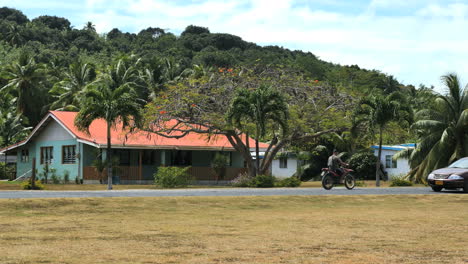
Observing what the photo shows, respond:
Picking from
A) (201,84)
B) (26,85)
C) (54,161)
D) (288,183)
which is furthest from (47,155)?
(26,85)

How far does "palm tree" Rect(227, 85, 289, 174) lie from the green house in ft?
18.2

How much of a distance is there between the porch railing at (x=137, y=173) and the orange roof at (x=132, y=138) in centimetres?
149

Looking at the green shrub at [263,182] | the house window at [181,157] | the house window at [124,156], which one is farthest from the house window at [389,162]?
the house window at [124,156]

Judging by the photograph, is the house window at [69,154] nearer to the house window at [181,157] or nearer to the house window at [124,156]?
the house window at [124,156]

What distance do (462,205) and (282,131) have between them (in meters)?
14.6

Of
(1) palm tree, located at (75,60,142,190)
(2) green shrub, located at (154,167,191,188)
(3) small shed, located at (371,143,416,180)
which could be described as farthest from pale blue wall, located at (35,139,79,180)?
(3) small shed, located at (371,143,416,180)

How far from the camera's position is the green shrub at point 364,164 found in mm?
51938

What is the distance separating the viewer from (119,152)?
4166 cm

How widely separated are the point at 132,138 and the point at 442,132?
17218 mm

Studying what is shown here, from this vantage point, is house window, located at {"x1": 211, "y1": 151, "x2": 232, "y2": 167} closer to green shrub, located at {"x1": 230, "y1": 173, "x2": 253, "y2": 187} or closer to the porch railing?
the porch railing

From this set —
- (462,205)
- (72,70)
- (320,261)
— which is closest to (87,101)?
(462,205)

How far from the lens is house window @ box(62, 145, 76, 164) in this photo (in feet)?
136

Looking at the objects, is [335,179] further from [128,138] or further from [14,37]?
[14,37]

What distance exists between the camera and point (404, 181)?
113 ft
